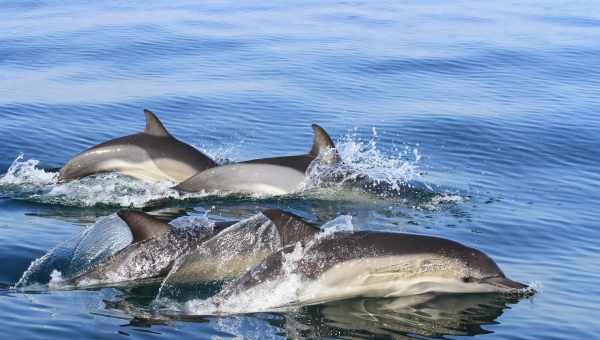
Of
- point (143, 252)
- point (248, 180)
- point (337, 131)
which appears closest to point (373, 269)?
point (143, 252)

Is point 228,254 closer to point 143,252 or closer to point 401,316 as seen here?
point 143,252

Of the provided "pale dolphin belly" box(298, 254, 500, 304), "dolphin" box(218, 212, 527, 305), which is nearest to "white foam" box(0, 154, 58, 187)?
"dolphin" box(218, 212, 527, 305)

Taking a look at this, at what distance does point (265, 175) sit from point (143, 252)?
522cm

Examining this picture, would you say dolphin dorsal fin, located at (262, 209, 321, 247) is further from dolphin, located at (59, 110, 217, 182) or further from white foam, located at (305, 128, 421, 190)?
dolphin, located at (59, 110, 217, 182)

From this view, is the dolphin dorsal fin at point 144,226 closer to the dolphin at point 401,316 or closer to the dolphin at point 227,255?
the dolphin at point 227,255

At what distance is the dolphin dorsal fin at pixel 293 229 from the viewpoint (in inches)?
383

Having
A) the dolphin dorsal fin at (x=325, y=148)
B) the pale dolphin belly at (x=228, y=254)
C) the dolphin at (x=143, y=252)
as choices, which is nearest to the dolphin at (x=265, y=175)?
the dolphin dorsal fin at (x=325, y=148)

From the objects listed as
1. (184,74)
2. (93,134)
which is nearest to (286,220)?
(93,134)

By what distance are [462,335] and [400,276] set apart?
854 mm

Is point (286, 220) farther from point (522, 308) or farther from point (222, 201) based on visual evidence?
point (222, 201)

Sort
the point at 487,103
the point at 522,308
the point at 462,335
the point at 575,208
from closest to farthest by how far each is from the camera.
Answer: the point at 462,335, the point at 522,308, the point at 575,208, the point at 487,103

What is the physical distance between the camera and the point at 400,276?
32.4 ft

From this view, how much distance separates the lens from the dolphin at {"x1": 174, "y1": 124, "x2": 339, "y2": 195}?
15.4 m

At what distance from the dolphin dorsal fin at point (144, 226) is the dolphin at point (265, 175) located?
493cm
